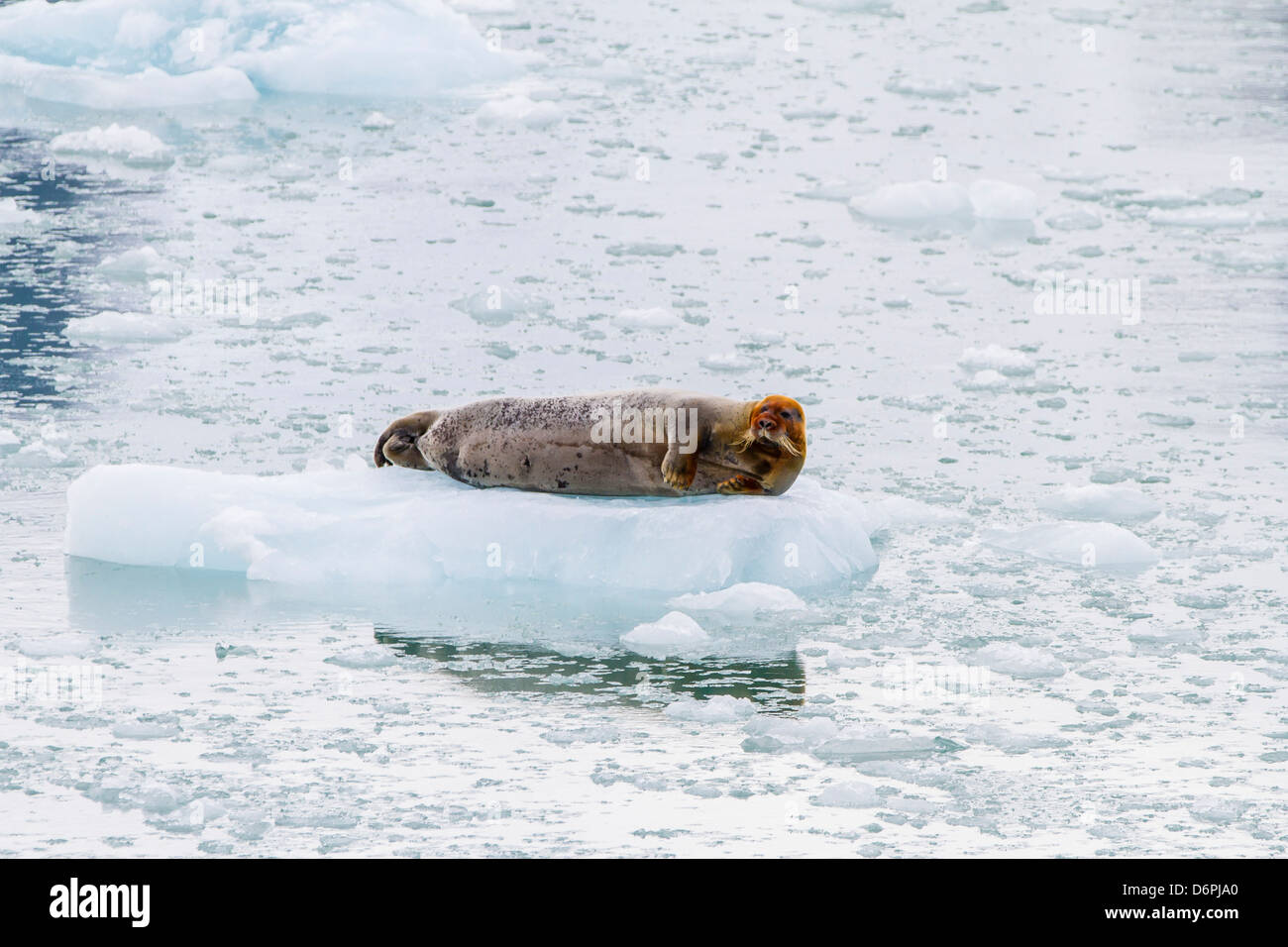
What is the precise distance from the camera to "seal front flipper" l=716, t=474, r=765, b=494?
6.15 metres

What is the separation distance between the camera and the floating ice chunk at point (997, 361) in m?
8.65

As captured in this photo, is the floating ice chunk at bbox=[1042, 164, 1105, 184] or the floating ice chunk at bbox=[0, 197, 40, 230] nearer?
the floating ice chunk at bbox=[0, 197, 40, 230]

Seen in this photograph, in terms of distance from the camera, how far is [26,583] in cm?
587

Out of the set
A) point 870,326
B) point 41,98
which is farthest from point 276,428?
point 41,98

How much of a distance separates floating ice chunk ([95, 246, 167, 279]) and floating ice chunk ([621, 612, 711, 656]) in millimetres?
5591

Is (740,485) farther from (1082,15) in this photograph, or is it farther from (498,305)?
(1082,15)

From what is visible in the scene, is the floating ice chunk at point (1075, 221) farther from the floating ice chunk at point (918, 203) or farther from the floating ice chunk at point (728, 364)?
the floating ice chunk at point (728, 364)

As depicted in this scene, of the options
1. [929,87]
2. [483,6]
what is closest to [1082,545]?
[929,87]

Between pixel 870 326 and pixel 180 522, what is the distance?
436 cm

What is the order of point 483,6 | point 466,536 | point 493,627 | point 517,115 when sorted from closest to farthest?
point 493,627
point 466,536
point 517,115
point 483,6

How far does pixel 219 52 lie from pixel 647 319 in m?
7.67

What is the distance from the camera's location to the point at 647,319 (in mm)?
9227

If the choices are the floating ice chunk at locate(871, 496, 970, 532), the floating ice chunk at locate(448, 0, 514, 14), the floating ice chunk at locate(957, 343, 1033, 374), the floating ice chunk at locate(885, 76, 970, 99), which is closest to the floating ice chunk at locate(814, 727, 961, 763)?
the floating ice chunk at locate(871, 496, 970, 532)

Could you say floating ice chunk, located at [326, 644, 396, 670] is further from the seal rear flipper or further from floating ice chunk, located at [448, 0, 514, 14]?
floating ice chunk, located at [448, 0, 514, 14]
